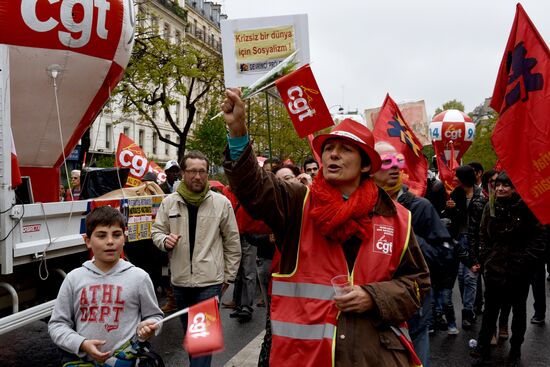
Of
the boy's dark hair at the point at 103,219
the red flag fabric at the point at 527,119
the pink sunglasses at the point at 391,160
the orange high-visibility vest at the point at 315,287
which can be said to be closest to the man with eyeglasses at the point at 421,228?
the pink sunglasses at the point at 391,160

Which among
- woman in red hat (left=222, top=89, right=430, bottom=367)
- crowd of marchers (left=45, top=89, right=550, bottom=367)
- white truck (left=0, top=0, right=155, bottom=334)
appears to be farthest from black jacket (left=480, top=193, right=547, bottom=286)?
white truck (left=0, top=0, right=155, bottom=334)

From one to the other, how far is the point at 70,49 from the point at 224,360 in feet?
11.9

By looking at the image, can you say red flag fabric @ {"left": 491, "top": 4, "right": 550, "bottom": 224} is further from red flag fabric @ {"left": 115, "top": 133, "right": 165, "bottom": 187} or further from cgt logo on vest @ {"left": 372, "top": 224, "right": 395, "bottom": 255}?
red flag fabric @ {"left": 115, "top": 133, "right": 165, "bottom": 187}

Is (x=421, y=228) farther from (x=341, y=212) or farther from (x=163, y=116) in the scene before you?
(x=163, y=116)

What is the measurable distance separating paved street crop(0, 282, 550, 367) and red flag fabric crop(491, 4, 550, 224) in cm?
239

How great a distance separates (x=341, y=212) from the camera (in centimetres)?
257

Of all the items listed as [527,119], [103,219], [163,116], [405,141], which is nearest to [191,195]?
[103,219]

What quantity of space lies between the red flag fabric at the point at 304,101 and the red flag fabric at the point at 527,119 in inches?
56.7

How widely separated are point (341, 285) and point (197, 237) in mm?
2584

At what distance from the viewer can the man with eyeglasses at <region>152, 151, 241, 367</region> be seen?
4.83 metres

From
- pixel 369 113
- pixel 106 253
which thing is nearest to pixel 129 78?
pixel 369 113

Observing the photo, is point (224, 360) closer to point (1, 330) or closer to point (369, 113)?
point (1, 330)

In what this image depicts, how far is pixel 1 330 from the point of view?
3.90 meters

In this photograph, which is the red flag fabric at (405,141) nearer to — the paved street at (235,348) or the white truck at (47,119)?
the paved street at (235,348)
